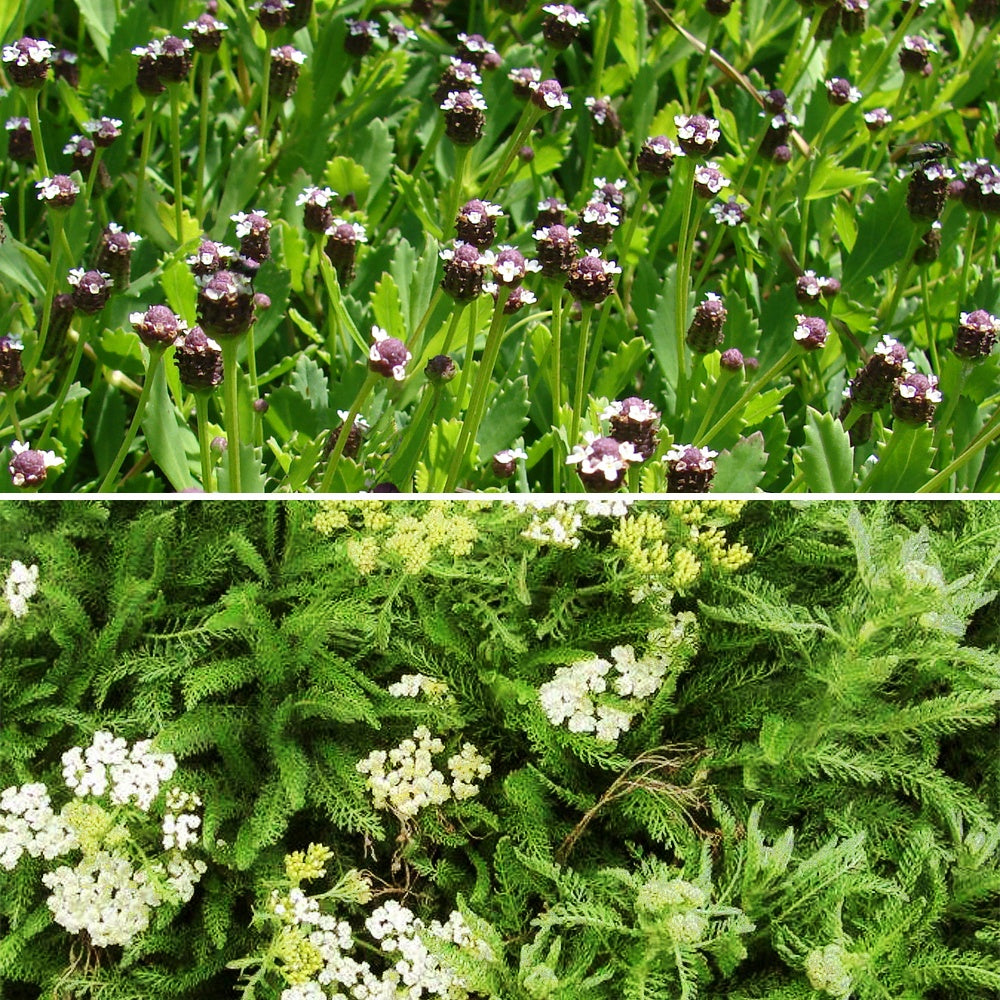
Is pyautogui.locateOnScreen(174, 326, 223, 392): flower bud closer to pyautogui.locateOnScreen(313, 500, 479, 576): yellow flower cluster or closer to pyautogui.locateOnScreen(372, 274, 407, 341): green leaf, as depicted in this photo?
pyautogui.locateOnScreen(313, 500, 479, 576): yellow flower cluster

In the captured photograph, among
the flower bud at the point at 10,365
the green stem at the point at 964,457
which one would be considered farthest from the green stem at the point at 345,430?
the green stem at the point at 964,457

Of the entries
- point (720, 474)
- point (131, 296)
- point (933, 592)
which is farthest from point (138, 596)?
point (933, 592)

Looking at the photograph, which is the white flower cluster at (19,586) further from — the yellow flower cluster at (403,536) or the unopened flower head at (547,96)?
the unopened flower head at (547,96)

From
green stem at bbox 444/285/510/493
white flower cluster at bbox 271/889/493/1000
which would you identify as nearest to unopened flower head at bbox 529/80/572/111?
green stem at bbox 444/285/510/493

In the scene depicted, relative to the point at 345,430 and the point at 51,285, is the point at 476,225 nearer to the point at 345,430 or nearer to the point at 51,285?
the point at 345,430

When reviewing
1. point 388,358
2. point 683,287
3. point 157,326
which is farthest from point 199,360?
point 683,287

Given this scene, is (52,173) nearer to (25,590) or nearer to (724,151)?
(25,590)

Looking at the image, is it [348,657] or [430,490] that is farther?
[430,490]
